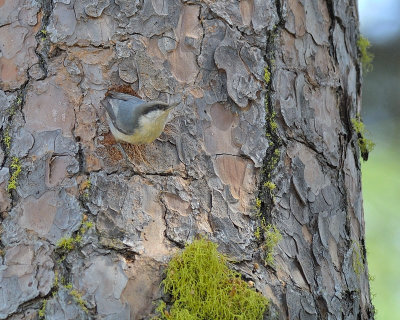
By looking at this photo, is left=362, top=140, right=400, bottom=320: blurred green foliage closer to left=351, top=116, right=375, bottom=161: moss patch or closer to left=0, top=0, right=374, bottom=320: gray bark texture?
left=351, top=116, right=375, bottom=161: moss patch

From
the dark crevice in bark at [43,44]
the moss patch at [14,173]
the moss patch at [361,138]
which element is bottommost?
the moss patch at [14,173]

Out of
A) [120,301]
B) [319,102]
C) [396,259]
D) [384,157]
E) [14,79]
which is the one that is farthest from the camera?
[384,157]

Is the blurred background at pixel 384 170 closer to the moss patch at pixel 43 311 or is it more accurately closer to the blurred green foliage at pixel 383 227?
the blurred green foliage at pixel 383 227

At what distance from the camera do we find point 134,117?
1852 mm

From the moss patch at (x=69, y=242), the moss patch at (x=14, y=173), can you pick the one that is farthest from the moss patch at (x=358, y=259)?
the moss patch at (x=14, y=173)

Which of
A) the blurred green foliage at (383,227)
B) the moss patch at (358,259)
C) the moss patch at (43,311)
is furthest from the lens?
the blurred green foliage at (383,227)

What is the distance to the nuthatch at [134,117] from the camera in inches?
71.2

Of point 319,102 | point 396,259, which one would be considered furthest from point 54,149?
point 396,259

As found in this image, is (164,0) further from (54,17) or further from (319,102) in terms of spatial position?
(319,102)

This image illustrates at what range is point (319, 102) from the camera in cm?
208

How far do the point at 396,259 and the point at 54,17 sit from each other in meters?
2.55

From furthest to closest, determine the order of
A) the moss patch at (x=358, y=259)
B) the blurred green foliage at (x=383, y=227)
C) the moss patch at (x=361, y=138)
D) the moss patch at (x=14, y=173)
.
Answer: the blurred green foliage at (x=383, y=227) < the moss patch at (x=361, y=138) < the moss patch at (x=358, y=259) < the moss patch at (x=14, y=173)

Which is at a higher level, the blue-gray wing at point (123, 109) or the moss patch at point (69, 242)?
the blue-gray wing at point (123, 109)

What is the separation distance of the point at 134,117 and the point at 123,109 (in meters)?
0.05
